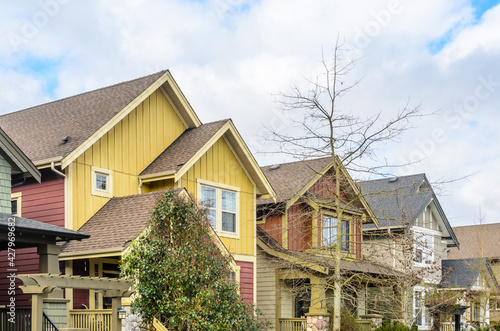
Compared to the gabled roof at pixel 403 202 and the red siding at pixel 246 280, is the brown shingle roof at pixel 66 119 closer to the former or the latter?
the red siding at pixel 246 280

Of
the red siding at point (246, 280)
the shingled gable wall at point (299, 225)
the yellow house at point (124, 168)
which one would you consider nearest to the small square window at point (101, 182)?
the yellow house at point (124, 168)

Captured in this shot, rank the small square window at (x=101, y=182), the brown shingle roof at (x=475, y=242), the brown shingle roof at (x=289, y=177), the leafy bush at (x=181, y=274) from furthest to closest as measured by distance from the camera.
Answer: the brown shingle roof at (x=475, y=242)
the brown shingle roof at (x=289, y=177)
the small square window at (x=101, y=182)
the leafy bush at (x=181, y=274)

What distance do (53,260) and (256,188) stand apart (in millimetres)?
10903

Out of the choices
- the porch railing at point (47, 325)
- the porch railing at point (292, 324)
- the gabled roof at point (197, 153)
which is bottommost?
the porch railing at point (292, 324)

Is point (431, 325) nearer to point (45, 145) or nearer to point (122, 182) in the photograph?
point (122, 182)

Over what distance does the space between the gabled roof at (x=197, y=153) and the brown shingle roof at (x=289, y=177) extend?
1742mm

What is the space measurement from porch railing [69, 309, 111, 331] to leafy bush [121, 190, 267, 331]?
0.75 m

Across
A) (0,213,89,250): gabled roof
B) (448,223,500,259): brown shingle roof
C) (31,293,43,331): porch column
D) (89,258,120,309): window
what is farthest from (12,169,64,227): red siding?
(448,223,500,259): brown shingle roof

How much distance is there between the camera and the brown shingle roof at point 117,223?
1758 cm

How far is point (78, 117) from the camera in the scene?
21.7m

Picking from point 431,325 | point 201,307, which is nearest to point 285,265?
point 201,307

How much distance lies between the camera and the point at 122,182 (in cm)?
2092

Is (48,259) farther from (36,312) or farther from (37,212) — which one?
(37,212)

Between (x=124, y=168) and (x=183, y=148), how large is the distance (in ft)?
7.14
